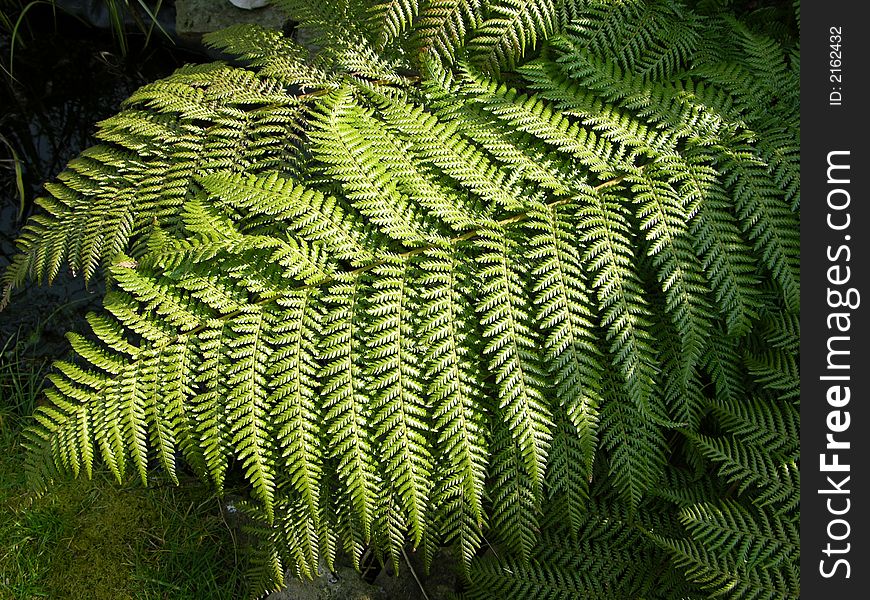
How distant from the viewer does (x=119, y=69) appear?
413 cm

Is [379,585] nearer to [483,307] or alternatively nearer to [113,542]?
[113,542]

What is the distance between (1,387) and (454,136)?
2.55m

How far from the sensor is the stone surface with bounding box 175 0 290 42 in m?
3.86

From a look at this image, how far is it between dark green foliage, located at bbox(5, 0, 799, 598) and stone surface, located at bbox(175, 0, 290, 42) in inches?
61.6

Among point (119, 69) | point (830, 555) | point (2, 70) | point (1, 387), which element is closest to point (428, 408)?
point (830, 555)

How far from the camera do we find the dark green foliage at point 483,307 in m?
2.06

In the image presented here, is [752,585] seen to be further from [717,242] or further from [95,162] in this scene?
[95,162]

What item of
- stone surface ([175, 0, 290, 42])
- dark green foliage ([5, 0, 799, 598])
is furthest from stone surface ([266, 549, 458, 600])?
stone surface ([175, 0, 290, 42])

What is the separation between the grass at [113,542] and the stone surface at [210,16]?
235cm

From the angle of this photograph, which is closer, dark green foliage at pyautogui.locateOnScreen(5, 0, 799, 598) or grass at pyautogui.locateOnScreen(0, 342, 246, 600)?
dark green foliage at pyautogui.locateOnScreen(5, 0, 799, 598)

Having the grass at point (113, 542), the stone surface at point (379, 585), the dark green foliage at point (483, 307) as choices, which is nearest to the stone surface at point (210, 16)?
the dark green foliage at point (483, 307)

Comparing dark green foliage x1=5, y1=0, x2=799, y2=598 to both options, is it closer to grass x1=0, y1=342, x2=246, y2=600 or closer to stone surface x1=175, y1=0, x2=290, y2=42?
grass x1=0, y1=342, x2=246, y2=600

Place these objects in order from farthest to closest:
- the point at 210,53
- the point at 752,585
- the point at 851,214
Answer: the point at 210,53 → the point at 851,214 → the point at 752,585

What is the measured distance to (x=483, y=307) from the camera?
2.08m
